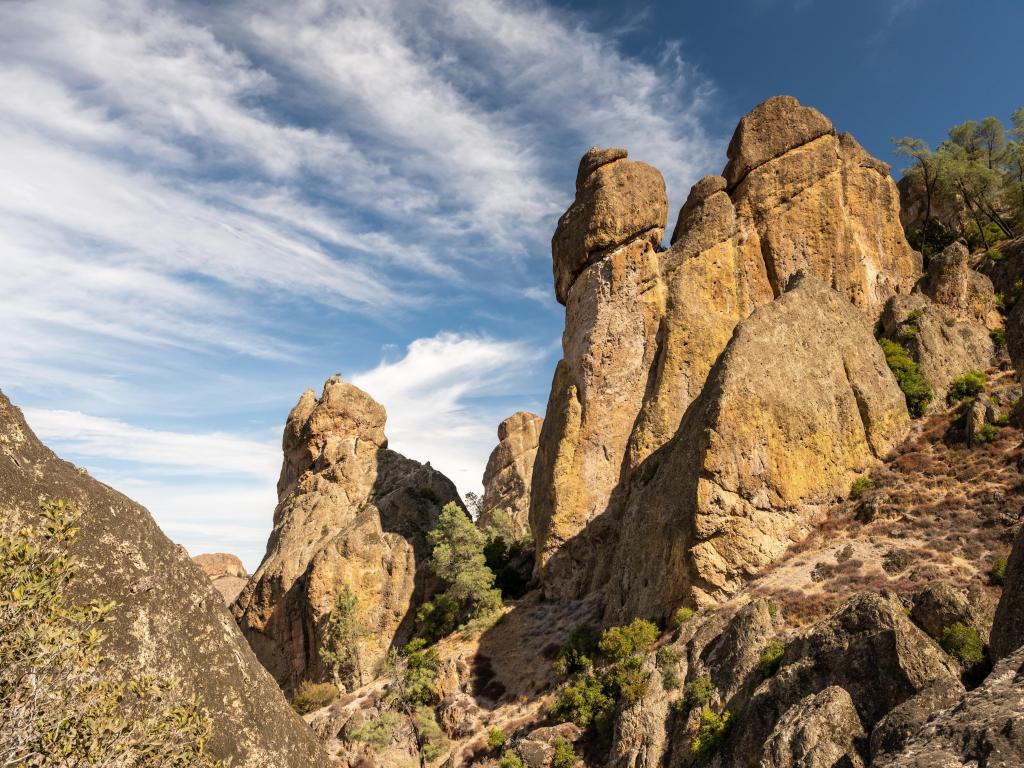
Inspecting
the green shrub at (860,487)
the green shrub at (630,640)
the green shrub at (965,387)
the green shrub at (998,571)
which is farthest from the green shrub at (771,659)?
the green shrub at (965,387)

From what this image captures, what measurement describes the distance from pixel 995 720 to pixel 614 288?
52.1 m

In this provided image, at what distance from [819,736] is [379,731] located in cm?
3390

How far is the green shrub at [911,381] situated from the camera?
44.7 m

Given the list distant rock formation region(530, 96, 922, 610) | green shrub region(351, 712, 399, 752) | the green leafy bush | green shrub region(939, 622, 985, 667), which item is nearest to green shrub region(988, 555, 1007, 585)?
green shrub region(939, 622, 985, 667)

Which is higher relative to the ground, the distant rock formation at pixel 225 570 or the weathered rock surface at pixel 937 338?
the weathered rock surface at pixel 937 338

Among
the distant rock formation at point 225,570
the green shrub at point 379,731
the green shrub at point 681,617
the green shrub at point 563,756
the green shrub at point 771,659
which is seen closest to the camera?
the green shrub at point 771,659

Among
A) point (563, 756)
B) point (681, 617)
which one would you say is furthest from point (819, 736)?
point (563, 756)

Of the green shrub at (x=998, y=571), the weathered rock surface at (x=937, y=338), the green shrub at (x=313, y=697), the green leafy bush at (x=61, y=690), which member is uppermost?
the weathered rock surface at (x=937, y=338)

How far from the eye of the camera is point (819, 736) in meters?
18.9

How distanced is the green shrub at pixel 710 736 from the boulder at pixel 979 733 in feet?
59.7

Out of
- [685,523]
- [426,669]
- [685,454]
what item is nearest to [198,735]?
[685,523]

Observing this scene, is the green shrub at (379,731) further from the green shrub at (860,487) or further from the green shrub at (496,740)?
the green shrub at (860,487)

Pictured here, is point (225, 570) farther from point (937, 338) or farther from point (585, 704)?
point (937, 338)

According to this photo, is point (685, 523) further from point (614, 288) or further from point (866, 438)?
point (614, 288)
